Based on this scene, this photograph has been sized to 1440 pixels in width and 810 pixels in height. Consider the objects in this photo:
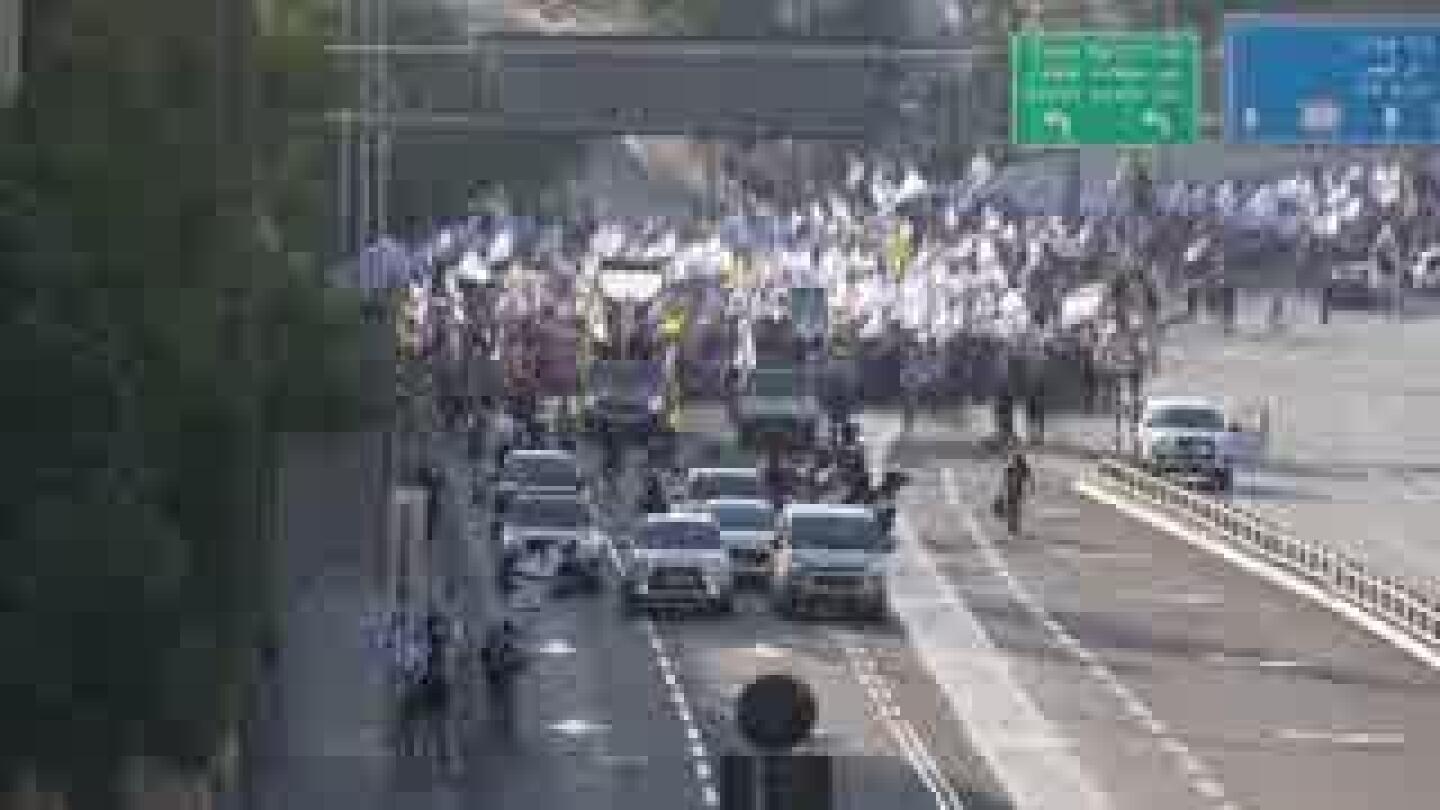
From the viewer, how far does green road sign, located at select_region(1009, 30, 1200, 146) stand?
54812 mm

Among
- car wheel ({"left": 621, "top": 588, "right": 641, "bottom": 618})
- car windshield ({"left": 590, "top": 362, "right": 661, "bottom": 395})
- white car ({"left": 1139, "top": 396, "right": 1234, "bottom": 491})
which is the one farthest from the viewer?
car windshield ({"left": 590, "top": 362, "right": 661, "bottom": 395})

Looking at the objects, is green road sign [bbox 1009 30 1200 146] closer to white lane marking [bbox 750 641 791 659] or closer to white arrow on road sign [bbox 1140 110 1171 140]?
white arrow on road sign [bbox 1140 110 1171 140]

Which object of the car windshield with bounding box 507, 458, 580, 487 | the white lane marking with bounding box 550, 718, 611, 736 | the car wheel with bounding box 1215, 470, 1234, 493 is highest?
the car windshield with bounding box 507, 458, 580, 487

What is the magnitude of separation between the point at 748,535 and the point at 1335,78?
8245 millimetres

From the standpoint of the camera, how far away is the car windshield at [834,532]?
49.5 metres

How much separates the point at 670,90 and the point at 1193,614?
29.6ft

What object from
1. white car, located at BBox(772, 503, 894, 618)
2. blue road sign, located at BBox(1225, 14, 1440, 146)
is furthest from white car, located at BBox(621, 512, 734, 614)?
blue road sign, located at BBox(1225, 14, 1440, 146)

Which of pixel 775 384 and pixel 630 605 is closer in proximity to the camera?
pixel 630 605

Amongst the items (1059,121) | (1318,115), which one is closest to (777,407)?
(1059,121)

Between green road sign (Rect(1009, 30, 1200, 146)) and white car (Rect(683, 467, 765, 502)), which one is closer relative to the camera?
green road sign (Rect(1009, 30, 1200, 146))

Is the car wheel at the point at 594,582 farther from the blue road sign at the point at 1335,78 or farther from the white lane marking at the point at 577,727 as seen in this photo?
the white lane marking at the point at 577,727

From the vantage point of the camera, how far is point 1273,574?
55.7m

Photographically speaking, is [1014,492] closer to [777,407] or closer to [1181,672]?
[777,407]

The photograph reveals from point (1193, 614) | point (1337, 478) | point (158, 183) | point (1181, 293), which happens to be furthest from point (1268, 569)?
point (1181, 293)
